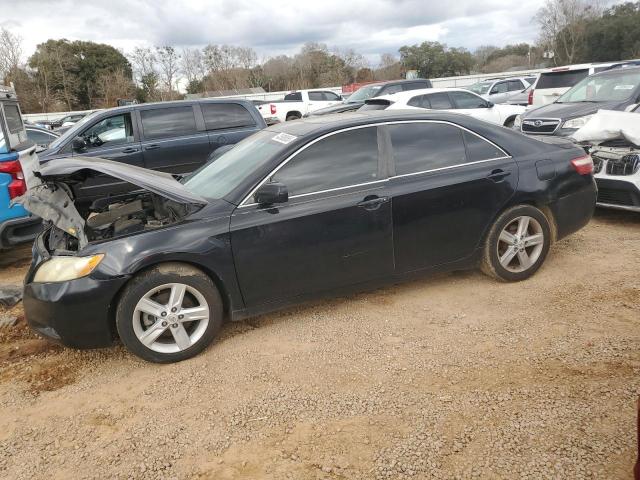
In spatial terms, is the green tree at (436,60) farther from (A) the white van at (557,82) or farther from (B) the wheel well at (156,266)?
(B) the wheel well at (156,266)

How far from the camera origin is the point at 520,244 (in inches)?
164

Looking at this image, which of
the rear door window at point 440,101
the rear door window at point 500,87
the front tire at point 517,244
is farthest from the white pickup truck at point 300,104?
the front tire at point 517,244

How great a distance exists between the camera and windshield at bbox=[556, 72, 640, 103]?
317 inches

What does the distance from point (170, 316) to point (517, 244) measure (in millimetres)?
2879

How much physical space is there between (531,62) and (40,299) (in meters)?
69.3

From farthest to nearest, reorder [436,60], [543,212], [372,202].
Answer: [436,60], [543,212], [372,202]

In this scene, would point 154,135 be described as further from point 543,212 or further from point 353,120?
point 543,212

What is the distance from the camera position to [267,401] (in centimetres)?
290

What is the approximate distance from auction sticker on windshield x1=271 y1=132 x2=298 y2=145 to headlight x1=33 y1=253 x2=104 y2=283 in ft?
5.07

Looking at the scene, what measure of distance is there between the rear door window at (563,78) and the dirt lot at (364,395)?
33.1 ft

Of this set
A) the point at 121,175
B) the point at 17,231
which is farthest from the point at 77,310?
the point at 17,231

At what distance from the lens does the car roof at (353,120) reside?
3.79m

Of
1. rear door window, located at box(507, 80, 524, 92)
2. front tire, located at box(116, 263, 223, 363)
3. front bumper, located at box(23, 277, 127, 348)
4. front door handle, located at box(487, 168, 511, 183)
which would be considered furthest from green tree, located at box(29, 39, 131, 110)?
front door handle, located at box(487, 168, 511, 183)

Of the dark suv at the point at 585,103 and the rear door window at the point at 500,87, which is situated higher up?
the rear door window at the point at 500,87
